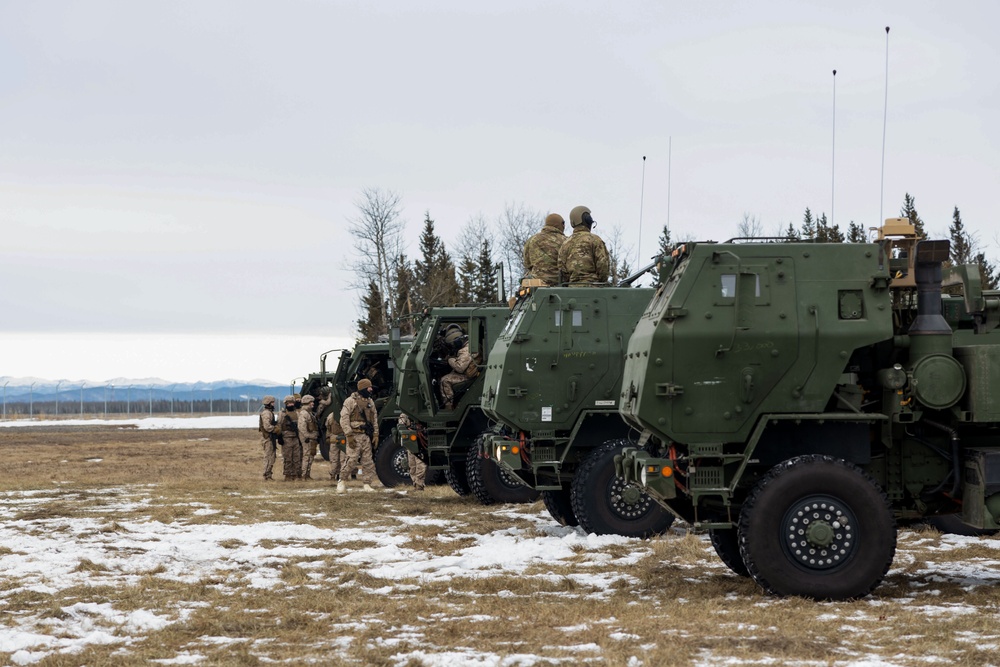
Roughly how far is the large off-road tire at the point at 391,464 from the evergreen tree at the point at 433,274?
18531 mm

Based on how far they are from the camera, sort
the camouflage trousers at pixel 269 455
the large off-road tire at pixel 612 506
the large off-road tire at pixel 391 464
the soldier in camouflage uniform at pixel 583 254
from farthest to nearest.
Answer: the camouflage trousers at pixel 269 455, the large off-road tire at pixel 391 464, the soldier in camouflage uniform at pixel 583 254, the large off-road tire at pixel 612 506

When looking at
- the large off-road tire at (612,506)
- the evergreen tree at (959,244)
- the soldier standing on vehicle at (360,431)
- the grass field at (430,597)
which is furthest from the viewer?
the evergreen tree at (959,244)

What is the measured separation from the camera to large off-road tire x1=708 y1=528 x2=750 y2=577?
10414 mm

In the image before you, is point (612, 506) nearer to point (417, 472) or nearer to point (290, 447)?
point (417, 472)

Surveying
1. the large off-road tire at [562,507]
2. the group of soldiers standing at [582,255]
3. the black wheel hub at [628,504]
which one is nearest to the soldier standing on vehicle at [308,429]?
the group of soldiers standing at [582,255]

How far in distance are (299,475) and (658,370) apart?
642 inches

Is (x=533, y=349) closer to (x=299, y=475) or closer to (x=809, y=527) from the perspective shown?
(x=809, y=527)

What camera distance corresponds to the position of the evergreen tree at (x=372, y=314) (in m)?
54.9

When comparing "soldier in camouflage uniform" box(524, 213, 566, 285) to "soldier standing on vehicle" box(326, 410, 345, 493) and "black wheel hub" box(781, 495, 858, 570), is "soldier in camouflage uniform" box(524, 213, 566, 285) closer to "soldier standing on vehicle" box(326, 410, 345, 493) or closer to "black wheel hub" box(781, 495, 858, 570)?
"soldier standing on vehicle" box(326, 410, 345, 493)

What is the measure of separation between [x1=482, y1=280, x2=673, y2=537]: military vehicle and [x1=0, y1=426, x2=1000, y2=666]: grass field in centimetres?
75

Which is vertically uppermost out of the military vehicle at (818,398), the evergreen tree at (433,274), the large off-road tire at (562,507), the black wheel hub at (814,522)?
the evergreen tree at (433,274)

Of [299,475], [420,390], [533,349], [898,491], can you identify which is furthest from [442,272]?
[898,491]

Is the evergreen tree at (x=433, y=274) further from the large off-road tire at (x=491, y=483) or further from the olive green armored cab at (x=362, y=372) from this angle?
the large off-road tire at (x=491, y=483)

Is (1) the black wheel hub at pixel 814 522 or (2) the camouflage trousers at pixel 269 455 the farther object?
(2) the camouflage trousers at pixel 269 455
